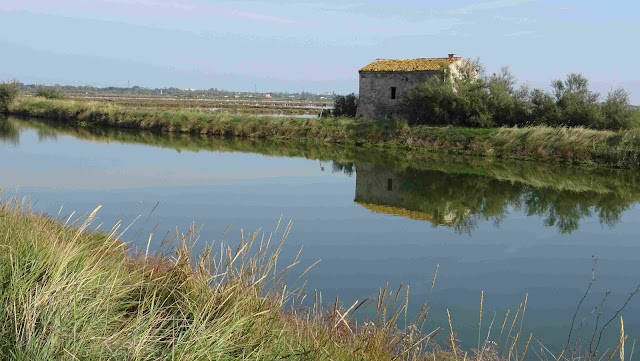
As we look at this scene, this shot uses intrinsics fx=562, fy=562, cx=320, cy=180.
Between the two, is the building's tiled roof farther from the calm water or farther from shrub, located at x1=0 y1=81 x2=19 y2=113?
shrub, located at x1=0 y1=81 x2=19 y2=113

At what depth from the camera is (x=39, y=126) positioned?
33969mm

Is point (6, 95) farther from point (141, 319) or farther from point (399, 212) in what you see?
point (141, 319)

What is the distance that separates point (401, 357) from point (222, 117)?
97.1 ft

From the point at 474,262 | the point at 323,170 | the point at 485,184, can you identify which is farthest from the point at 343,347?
the point at 323,170

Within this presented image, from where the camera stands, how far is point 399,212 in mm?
13188

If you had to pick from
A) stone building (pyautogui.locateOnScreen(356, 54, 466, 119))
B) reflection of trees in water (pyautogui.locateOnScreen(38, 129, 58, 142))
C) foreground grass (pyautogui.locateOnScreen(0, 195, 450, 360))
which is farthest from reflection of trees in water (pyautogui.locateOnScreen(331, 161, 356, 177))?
foreground grass (pyautogui.locateOnScreen(0, 195, 450, 360))

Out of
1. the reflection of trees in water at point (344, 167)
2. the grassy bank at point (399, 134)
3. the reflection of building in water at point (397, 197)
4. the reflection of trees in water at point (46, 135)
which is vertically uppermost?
the grassy bank at point (399, 134)

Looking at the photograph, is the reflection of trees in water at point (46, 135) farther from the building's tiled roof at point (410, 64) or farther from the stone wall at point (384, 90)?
the building's tiled roof at point (410, 64)

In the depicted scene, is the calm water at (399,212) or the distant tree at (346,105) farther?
the distant tree at (346,105)

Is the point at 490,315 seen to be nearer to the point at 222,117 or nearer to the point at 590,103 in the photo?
the point at 590,103

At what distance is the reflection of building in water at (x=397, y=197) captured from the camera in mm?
12836

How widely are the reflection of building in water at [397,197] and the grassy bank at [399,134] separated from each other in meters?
6.32

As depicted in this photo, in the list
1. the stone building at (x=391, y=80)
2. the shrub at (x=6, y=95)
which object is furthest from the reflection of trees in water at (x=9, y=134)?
the stone building at (x=391, y=80)

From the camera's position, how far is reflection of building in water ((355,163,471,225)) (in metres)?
12.8
